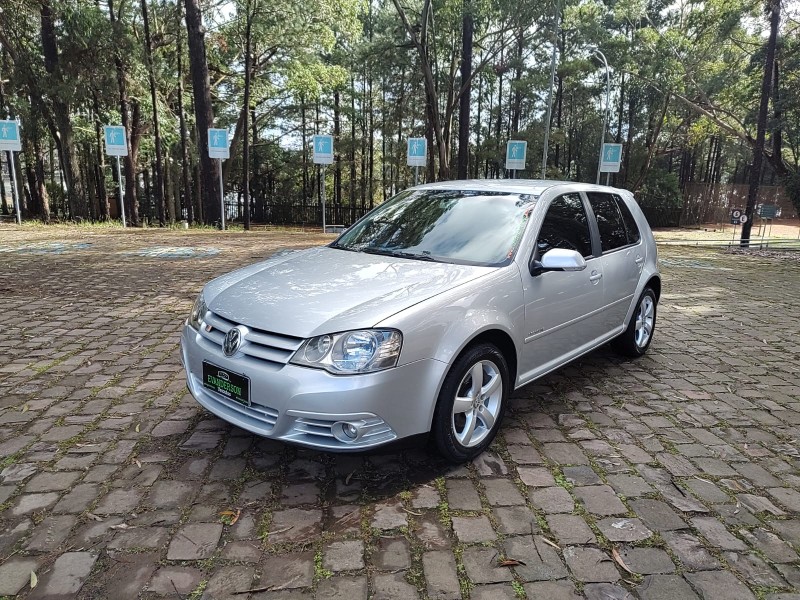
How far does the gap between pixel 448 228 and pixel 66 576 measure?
2.89m

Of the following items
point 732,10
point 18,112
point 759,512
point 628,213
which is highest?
point 732,10

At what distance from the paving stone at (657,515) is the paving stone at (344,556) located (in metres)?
1.43

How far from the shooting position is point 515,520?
8.98 feet

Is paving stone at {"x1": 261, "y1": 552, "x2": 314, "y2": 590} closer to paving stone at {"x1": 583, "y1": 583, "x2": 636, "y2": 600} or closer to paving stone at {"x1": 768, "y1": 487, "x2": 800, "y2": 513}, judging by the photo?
paving stone at {"x1": 583, "y1": 583, "x2": 636, "y2": 600}

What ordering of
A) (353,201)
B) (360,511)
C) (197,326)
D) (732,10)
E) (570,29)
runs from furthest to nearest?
(353,201) → (570,29) → (732,10) → (197,326) → (360,511)

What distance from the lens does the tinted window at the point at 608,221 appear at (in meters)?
4.48

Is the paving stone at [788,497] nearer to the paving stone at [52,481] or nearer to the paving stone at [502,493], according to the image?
the paving stone at [502,493]

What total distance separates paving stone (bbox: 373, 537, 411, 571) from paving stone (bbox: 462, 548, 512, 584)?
26cm

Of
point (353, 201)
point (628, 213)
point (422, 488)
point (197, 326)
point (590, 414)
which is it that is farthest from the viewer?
point (353, 201)

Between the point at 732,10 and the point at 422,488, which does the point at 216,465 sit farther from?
the point at 732,10

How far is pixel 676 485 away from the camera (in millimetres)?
3100

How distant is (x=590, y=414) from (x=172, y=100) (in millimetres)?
27298

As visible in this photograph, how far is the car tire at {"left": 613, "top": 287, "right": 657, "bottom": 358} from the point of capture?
16.6 feet

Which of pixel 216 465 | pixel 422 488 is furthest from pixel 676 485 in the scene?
pixel 216 465
